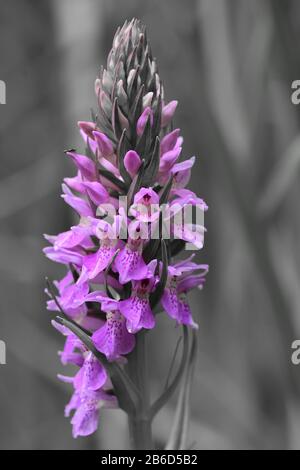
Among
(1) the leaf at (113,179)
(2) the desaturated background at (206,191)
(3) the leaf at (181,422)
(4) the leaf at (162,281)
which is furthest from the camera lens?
(2) the desaturated background at (206,191)

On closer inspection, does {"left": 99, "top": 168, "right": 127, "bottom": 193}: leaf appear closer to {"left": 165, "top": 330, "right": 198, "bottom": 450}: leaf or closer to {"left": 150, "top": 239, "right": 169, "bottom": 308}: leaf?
{"left": 150, "top": 239, "right": 169, "bottom": 308}: leaf

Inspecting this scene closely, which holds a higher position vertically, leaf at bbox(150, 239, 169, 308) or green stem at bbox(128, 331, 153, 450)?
leaf at bbox(150, 239, 169, 308)

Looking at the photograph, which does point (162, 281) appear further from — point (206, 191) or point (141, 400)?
point (206, 191)

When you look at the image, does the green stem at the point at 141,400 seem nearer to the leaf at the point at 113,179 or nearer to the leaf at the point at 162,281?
the leaf at the point at 162,281

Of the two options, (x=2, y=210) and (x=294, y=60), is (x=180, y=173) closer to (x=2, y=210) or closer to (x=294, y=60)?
(x=294, y=60)

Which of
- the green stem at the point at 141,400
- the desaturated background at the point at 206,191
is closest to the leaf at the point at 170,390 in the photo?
the green stem at the point at 141,400

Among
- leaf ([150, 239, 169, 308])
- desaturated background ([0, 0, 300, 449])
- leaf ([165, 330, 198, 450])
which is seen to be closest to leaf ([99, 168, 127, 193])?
leaf ([150, 239, 169, 308])
